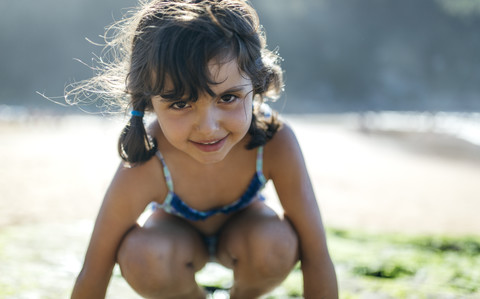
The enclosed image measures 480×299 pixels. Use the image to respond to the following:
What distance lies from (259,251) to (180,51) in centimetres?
77

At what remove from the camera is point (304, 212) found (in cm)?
181

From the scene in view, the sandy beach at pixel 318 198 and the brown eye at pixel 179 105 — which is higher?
the brown eye at pixel 179 105

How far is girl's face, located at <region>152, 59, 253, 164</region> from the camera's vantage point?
1487mm

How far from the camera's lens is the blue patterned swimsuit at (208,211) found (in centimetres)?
188

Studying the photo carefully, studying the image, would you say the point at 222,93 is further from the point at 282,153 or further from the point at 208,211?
the point at 208,211

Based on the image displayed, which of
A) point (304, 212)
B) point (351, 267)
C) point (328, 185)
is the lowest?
point (328, 185)

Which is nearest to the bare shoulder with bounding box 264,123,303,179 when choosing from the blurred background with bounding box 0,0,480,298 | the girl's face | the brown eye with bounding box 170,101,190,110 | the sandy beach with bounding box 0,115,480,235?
the blurred background with bounding box 0,0,480,298

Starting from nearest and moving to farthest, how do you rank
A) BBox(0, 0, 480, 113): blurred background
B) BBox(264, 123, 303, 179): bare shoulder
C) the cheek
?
the cheek < BBox(264, 123, 303, 179): bare shoulder < BBox(0, 0, 480, 113): blurred background

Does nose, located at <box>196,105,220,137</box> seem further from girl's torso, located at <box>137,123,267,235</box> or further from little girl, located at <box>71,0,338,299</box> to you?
girl's torso, located at <box>137,123,267,235</box>

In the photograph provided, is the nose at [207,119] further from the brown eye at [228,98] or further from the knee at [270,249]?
the knee at [270,249]

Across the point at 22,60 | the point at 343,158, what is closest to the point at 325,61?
the point at 22,60

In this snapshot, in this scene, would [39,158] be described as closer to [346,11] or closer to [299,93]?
[299,93]

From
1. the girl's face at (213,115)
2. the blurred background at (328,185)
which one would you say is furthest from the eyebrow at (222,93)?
the blurred background at (328,185)

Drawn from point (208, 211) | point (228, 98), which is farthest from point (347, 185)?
point (228, 98)
